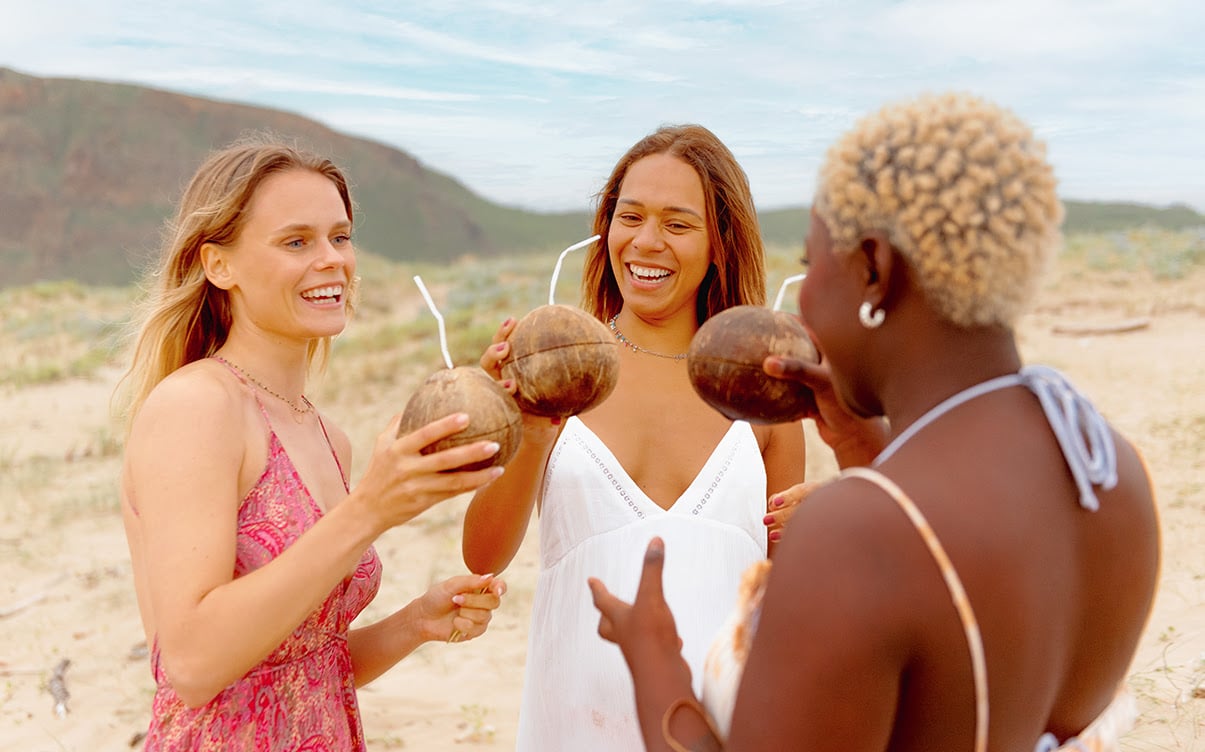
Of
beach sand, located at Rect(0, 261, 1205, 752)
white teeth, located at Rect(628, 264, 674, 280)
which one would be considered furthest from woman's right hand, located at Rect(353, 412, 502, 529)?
white teeth, located at Rect(628, 264, 674, 280)

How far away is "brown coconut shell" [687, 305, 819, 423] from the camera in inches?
92.6

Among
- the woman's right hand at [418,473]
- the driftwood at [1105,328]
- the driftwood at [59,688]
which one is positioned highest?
the woman's right hand at [418,473]

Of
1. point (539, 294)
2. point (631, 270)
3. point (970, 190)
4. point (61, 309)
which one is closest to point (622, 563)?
point (631, 270)

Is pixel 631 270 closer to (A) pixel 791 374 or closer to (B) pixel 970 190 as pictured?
(A) pixel 791 374

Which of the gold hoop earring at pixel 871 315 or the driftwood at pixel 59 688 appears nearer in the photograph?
the gold hoop earring at pixel 871 315

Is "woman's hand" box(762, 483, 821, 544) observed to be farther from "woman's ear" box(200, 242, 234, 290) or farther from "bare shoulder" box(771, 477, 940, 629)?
"woman's ear" box(200, 242, 234, 290)

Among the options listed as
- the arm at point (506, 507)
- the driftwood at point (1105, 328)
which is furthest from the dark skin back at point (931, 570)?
the driftwood at point (1105, 328)

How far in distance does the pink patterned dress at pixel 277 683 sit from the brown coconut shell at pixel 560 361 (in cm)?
67

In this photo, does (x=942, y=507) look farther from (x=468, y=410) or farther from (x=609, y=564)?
(x=609, y=564)

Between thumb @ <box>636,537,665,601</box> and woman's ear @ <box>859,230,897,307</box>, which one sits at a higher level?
woman's ear @ <box>859,230,897,307</box>

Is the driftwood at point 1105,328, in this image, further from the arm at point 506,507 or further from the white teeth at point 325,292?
the white teeth at point 325,292

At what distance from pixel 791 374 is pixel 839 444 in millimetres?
184

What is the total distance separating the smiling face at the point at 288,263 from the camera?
287cm

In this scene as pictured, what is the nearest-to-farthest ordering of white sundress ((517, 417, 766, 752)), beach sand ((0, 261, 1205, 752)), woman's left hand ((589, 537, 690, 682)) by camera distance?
1. woman's left hand ((589, 537, 690, 682))
2. white sundress ((517, 417, 766, 752))
3. beach sand ((0, 261, 1205, 752))
